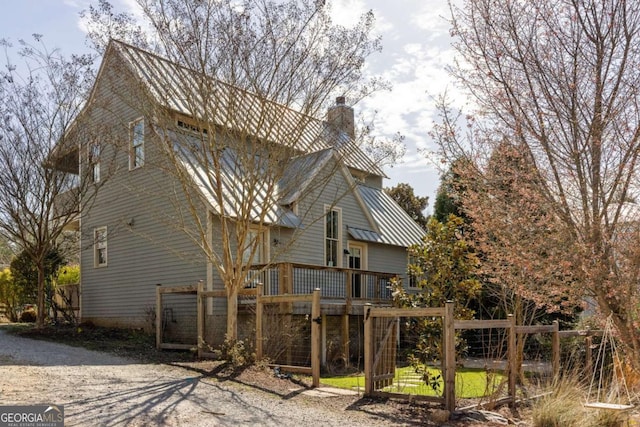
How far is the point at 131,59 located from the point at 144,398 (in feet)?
22.7

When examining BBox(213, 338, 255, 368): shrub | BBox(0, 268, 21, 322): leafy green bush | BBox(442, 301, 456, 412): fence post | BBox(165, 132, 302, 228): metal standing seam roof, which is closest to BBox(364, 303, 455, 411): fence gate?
BBox(442, 301, 456, 412): fence post

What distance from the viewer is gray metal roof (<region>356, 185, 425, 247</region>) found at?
18938mm

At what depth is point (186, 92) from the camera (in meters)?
11.4

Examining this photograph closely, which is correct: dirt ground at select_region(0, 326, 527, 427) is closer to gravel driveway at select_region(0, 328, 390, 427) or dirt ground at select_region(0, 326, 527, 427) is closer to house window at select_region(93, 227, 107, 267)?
gravel driveway at select_region(0, 328, 390, 427)

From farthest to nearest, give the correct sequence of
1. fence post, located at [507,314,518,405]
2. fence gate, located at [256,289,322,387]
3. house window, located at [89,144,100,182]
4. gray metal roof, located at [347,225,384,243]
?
1. gray metal roof, located at [347,225,384,243]
2. house window, located at [89,144,100,182]
3. fence gate, located at [256,289,322,387]
4. fence post, located at [507,314,518,405]

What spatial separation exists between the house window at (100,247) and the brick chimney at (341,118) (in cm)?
950

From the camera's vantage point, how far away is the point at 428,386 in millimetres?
9547

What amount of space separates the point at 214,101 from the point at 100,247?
9258 mm

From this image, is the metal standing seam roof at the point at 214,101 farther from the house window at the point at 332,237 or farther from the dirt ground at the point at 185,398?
the house window at the point at 332,237

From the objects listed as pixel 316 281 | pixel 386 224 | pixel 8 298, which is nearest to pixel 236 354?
pixel 316 281

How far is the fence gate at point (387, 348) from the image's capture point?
25.7 ft

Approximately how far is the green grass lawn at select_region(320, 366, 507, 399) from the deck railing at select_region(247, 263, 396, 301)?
2.61m

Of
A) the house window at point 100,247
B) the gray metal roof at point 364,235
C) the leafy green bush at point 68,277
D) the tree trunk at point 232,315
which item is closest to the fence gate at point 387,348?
the tree trunk at point 232,315

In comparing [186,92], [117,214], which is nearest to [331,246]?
[117,214]
